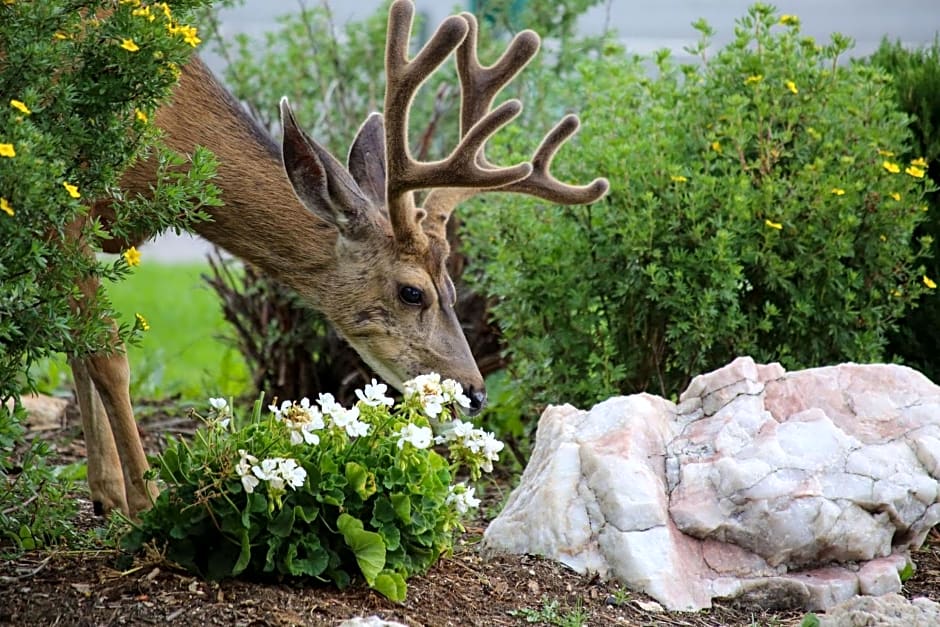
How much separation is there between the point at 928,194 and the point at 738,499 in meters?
2.75

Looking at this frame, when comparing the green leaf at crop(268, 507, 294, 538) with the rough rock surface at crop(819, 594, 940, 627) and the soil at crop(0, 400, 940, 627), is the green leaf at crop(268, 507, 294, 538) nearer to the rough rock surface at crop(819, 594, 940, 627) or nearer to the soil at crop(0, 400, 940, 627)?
the soil at crop(0, 400, 940, 627)

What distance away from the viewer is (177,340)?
12242 millimetres

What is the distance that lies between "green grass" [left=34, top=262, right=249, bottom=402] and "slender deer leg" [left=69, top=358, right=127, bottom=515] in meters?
0.17

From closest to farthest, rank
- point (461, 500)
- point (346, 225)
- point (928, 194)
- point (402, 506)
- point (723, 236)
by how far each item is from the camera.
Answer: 1. point (402, 506)
2. point (461, 500)
3. point (723, 236)
4. point (346, 225)
5. point (928, 194)

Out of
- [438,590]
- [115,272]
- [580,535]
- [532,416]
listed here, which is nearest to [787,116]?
[532,416]

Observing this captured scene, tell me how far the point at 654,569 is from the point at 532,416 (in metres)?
2.27

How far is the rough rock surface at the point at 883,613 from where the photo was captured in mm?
3992

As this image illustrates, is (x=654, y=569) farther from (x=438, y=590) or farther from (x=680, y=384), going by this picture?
(x=680, y=384)

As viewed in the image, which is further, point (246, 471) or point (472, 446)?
point (472, 446)

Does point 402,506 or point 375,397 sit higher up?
point 375,397

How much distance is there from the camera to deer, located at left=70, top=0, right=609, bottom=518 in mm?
5555

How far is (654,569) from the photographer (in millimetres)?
4410

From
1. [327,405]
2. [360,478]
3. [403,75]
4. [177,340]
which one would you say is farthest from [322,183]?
[177,340]

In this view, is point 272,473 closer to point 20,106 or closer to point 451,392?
point 451,392
